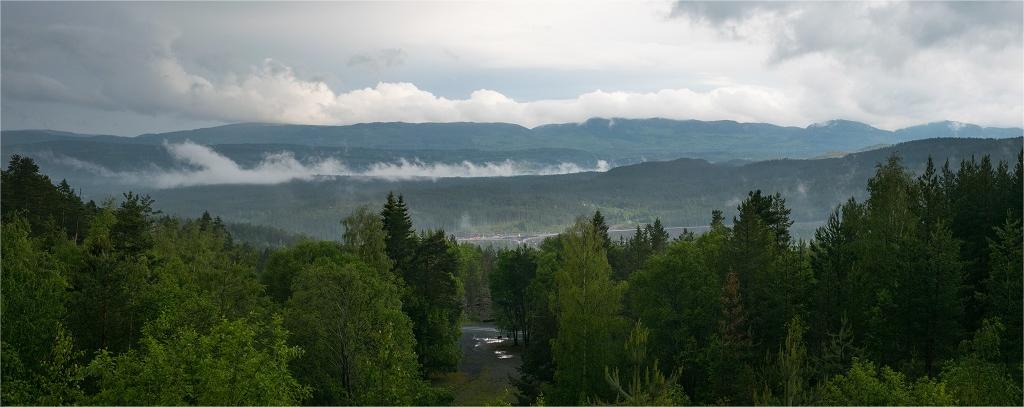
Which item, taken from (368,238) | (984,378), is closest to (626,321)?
(984,378)

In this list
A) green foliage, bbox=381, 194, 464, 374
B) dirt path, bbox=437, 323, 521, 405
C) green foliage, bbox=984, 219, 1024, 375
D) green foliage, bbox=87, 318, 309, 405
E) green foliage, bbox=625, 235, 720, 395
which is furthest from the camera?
dirt path, bbox=437, 323, 521, 405

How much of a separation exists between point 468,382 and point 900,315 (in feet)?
135

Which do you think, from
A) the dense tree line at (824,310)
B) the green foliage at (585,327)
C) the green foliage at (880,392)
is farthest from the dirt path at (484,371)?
the green foliage at (880,392)

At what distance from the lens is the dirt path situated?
61.4 meters

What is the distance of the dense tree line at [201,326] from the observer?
24.6 metres

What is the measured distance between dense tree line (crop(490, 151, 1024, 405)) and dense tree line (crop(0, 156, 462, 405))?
1063 cm

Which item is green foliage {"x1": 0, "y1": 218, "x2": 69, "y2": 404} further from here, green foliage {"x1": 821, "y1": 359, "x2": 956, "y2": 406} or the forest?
green foliage {"x1": 821, "y1": 359, "x2": 956, "y2": 406}

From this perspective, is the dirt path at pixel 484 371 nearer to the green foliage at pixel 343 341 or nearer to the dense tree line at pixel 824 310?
the dense tree line at pixel 824 310

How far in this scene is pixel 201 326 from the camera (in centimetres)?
3144

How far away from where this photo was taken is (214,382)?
938 inches

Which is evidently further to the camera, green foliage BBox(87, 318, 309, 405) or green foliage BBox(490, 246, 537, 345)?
green foliage BBox(490, 246, 537, 345)

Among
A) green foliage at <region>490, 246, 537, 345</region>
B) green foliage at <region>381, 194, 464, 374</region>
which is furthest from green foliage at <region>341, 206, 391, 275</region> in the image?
green foliage at <region>490, 246, 537, 345</region>

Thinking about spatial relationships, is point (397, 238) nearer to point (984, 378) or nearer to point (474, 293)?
point (984, 378)

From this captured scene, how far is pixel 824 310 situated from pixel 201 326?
106 feet
